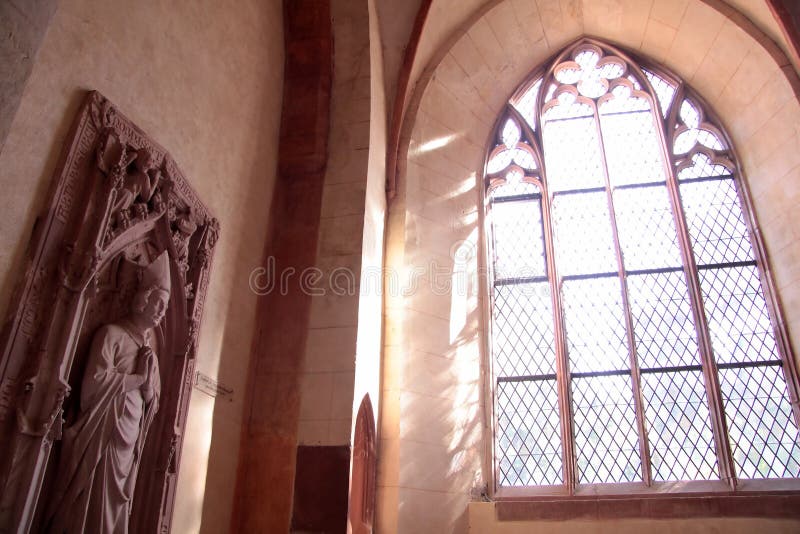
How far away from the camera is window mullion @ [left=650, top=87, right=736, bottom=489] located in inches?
236

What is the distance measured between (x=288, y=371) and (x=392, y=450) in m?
1.15

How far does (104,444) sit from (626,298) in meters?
5.18

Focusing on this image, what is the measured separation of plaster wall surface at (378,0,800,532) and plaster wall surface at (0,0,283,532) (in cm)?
146

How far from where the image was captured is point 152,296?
389cm

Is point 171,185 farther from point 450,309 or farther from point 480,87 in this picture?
point 480,87

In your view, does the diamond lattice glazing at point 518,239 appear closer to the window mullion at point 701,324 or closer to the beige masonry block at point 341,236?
the window mullion at point 701,324

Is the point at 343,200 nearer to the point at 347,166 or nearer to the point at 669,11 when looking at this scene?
the point at 347,166

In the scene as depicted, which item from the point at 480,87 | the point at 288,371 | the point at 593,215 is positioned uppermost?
the point at 480,87

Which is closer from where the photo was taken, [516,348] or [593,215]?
[516,348]

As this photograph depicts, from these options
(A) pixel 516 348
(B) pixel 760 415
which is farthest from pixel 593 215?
(B) pixel 760 415

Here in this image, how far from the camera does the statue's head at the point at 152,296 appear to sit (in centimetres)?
384

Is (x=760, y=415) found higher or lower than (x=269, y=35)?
lower

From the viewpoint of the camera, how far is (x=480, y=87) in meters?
8.07

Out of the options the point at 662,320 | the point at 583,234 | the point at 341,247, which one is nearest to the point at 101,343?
the point at 341,247
